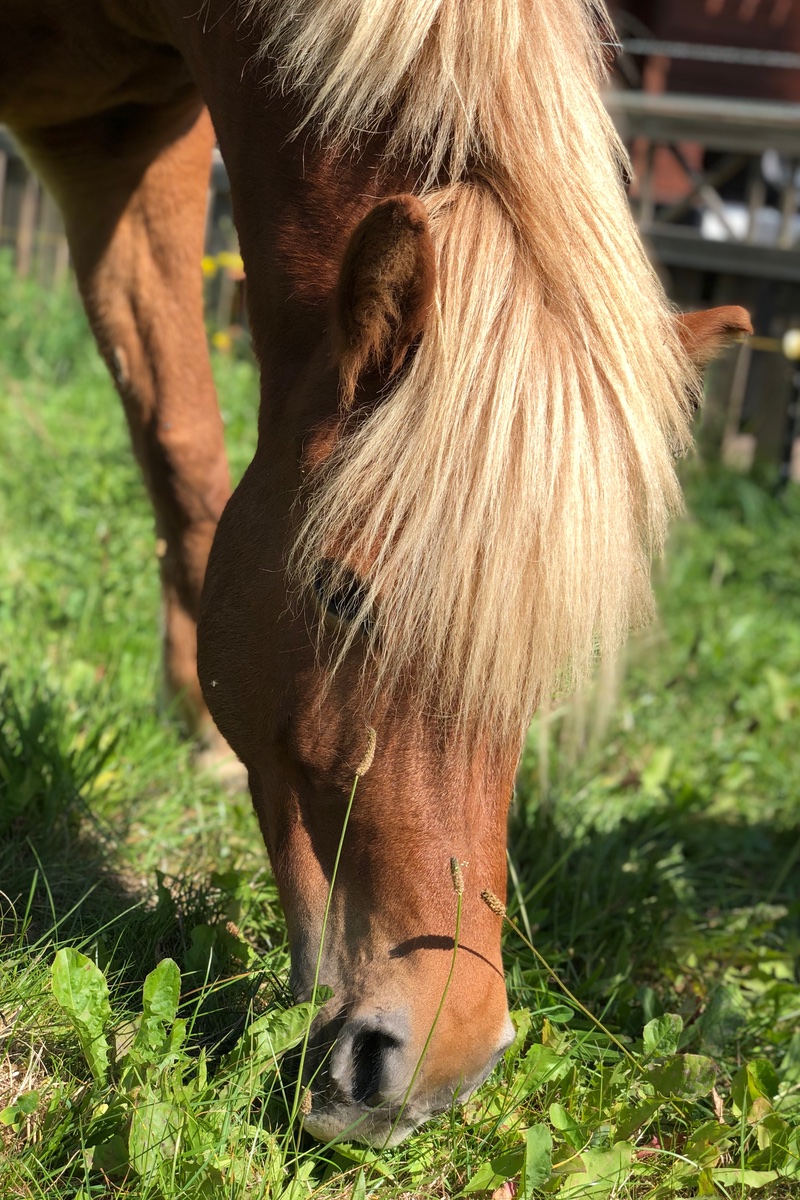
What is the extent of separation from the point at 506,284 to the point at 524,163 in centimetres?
20

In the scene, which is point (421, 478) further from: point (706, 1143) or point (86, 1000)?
point (706, 1143)

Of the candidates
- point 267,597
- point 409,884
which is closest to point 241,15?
point 267,597

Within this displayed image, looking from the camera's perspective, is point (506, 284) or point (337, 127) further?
point (337, 127)

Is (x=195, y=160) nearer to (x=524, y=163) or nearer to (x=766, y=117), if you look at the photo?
(x=524, y=163)

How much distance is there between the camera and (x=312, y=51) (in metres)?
1.77

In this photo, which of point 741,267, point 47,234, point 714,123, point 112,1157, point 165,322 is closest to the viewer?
point 112,1157

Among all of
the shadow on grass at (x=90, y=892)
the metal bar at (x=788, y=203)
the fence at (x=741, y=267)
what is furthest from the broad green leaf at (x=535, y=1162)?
the metal bar at (x=788, y=203)

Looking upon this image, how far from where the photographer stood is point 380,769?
1589 mm

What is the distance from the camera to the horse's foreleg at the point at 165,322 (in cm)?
301

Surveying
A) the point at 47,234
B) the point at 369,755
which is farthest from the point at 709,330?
the point at 47,234

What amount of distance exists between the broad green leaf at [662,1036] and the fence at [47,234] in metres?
6.03

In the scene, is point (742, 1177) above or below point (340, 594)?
below

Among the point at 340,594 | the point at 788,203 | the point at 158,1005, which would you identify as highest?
the point at 788,203

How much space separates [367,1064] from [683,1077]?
605 millimetres
